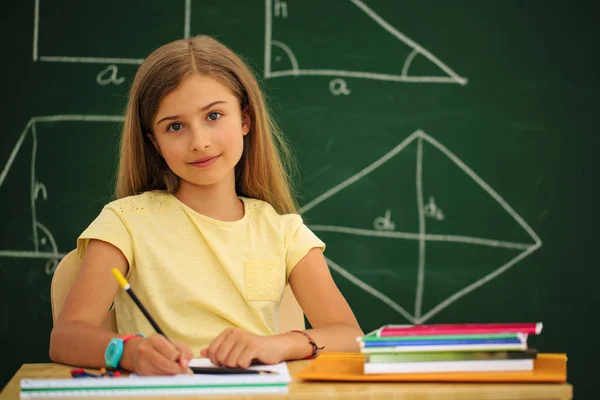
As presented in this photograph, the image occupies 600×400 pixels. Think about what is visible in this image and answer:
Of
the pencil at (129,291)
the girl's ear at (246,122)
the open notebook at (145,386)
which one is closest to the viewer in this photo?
the open notebook at (145,386)

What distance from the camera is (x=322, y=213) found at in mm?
3105

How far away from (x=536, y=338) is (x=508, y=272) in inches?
10.5

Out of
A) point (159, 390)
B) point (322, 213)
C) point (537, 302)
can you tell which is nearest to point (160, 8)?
point (322, 213)

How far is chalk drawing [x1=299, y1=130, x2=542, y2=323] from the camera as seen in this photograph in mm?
3104

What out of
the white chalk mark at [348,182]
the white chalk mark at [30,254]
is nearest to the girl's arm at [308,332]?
the white chalk mark at [348,182]

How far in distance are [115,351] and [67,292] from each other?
0.45 meters

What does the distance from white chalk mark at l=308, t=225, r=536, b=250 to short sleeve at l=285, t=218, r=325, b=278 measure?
116 centimetres

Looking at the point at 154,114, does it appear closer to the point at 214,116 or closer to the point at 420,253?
the point at 214,116

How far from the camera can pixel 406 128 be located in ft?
10.3

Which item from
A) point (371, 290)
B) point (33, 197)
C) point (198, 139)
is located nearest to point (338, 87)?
point (371, 290)

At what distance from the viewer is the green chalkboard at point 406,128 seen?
305 cm

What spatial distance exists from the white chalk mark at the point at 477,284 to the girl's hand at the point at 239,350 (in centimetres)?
180

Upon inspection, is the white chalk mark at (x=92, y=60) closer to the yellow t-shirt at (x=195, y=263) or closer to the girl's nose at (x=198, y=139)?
the yellow t-shirt at (x=195, y=263)

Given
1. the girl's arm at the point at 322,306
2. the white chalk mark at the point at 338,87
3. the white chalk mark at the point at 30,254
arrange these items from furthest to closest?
the white chalk mark at the point at 338,87 → the white chalk mark at the point at 30,254 → the girl's arm at the point at 322,306
